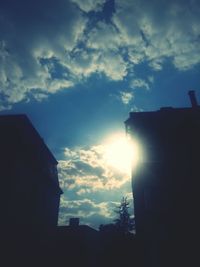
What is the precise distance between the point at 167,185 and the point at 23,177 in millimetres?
8747

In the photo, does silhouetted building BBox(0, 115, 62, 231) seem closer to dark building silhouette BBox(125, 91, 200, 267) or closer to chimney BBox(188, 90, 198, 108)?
dark building silhouette BBox(125, 91, 200, 267)

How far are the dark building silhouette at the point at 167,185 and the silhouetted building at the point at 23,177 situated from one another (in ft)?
22.7

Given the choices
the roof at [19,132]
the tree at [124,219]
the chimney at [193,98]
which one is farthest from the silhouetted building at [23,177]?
the tree at [124,219]

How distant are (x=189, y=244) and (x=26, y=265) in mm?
9920

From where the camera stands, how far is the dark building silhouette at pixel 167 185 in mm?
10750

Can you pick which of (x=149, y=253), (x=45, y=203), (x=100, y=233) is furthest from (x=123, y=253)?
(x=149, y=253)

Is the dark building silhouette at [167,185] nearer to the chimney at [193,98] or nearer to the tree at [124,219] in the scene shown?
the chimney at [193,98]

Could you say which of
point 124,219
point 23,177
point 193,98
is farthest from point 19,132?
point 124,219

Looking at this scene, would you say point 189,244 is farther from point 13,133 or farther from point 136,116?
point 13,133

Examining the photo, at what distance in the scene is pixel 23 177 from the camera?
520 inches

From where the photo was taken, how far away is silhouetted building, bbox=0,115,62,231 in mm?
11664

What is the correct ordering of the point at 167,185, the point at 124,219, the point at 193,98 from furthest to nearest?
the point at 124,219 < the point at 193,98 < the point at 167,185

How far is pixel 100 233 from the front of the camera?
24188 millimetres

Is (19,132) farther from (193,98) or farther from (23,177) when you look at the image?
(193,98)
